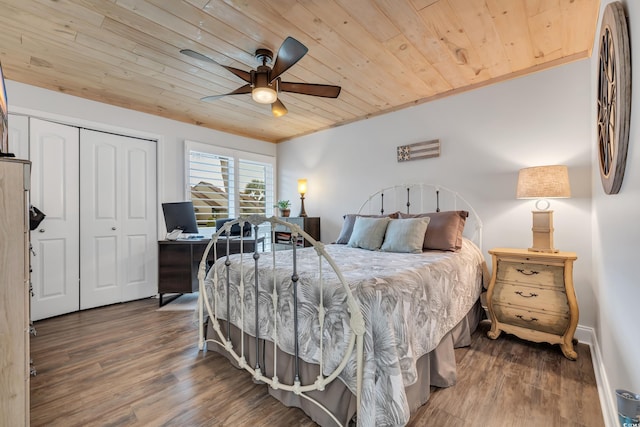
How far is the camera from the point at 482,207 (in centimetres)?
295

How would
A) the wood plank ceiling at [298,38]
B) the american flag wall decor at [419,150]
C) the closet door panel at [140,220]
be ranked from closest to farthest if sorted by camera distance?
the wood plank ceiling at [298,38] → the american flag wall decor at [419,150] → the closet door panel at [140,220]

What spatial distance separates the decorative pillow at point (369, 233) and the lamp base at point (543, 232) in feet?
4.10

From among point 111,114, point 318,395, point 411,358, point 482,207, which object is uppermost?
point 111,114

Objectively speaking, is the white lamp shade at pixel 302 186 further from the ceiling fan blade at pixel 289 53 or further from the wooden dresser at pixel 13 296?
the wooden dresser at pixel 13 296

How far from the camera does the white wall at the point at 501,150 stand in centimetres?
244

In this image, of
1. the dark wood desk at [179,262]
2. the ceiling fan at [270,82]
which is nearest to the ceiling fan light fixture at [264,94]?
the ceiling fan at [270,82]

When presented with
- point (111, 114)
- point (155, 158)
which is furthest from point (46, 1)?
point (155, 158)

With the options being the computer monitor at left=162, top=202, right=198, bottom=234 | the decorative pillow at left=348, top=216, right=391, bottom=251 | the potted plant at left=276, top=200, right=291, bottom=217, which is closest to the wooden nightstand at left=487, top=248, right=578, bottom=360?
the decorative pillow at left=348, top=216, right=391, bottom=251

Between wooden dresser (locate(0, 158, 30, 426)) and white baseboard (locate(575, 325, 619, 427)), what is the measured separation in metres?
2.61

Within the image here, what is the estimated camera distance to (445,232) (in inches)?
104

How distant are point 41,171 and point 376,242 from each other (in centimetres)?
359

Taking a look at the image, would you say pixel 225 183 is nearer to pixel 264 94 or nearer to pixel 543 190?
pixel 264 94

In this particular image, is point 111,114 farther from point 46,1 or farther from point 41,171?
point 46,1

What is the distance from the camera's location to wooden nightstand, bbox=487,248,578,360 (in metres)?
2.15
